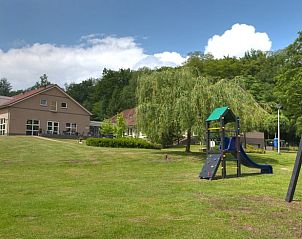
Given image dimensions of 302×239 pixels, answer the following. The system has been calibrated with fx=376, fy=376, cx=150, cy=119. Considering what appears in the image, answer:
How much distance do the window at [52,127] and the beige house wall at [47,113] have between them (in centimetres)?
39

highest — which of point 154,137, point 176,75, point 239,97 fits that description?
point 176,75

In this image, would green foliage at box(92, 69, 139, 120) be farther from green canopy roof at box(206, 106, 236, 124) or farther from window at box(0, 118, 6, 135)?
green canopy roof at box(206, 106, 236, 124)

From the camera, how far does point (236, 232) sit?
6.43 metres

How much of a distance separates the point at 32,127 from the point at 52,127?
277 cm

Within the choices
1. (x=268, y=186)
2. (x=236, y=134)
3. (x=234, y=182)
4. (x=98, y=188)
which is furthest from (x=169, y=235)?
(x=236, y=134)

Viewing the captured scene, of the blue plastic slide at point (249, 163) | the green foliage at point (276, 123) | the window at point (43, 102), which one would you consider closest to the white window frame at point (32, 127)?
the window at point (43, 102)

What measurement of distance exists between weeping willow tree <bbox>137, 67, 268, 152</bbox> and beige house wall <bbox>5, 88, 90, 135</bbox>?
26.1 metres

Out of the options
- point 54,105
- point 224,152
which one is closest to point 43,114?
point 54,105

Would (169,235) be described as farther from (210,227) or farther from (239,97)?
(239,97)

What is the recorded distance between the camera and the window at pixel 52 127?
47.8m

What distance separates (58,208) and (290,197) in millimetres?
5561

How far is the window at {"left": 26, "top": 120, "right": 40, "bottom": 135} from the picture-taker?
45.9 meters

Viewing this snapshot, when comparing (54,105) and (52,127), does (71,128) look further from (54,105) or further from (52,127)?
(54,105)

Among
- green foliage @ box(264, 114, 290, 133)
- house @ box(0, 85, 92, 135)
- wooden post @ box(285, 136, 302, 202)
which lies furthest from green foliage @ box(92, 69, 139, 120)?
wooden post @ box(285, 136, 302, 202)
